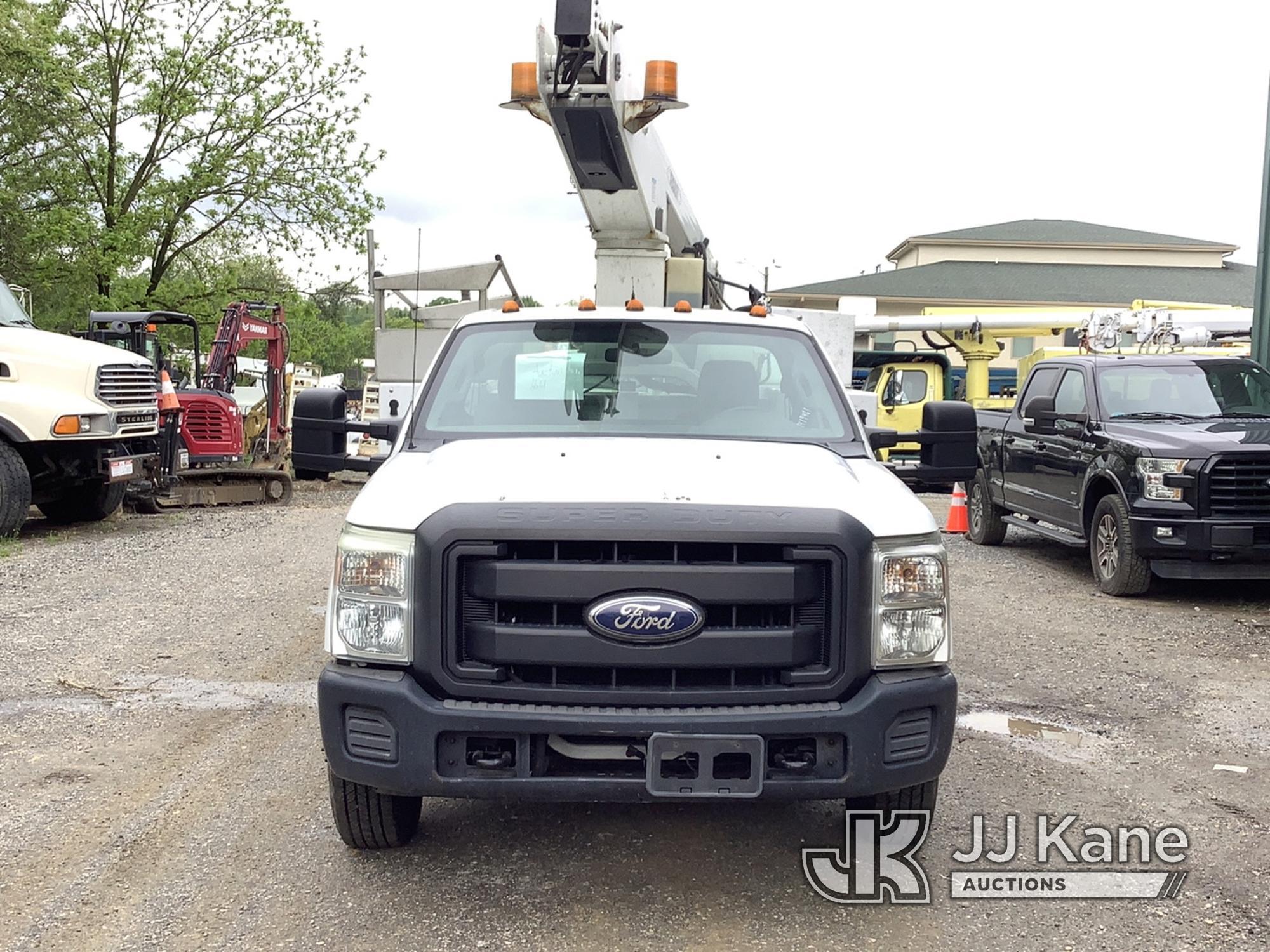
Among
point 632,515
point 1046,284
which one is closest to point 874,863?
point 632,515

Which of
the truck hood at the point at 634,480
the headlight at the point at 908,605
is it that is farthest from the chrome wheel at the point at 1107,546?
the headlight at the point at 908,605

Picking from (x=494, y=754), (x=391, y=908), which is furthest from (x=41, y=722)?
(x=494, y=754)

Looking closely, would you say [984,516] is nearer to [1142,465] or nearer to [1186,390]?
[1186,390]

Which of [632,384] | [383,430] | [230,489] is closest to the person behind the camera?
[632,384]

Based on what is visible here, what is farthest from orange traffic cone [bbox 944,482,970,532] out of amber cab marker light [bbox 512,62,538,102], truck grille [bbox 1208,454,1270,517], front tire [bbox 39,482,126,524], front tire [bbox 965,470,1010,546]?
front tire [bbox 39,482,126,524]

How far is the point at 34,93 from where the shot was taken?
74.5 feet

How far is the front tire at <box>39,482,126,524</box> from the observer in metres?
13.3

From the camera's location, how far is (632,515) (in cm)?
345

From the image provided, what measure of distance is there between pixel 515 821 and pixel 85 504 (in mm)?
10676

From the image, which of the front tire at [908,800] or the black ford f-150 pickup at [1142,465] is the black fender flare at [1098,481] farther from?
the front tire at [908,800]

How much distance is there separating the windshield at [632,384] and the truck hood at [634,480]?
0.27 meters

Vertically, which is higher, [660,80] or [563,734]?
[660,80]

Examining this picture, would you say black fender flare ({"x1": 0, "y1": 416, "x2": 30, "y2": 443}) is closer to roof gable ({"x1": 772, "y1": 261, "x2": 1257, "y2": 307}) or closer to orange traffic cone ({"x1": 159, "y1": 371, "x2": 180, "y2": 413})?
orange traffic cone ({"x1": 159, "y1": 371, "x2": 180, "y2": 413})

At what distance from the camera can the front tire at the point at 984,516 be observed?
12172mm
